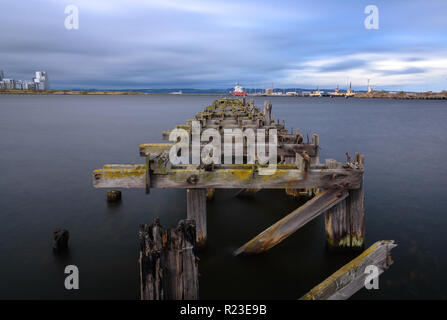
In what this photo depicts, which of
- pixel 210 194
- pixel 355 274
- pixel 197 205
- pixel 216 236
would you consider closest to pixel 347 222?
pixel 355 274

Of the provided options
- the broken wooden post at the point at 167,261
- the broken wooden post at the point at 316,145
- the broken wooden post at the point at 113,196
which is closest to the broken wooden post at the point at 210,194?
the broken wooden post at the point at 113,196

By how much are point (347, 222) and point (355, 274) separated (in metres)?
2.61

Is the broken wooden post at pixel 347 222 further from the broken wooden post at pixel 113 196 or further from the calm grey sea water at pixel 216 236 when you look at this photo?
the broken wooden post at pixel 113 196

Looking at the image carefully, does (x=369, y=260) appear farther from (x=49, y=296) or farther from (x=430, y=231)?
(x=430, y=231)

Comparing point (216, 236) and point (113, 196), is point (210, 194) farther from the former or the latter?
point (113, 196)

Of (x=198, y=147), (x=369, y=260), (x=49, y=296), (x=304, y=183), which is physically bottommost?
(x=49, y=296)

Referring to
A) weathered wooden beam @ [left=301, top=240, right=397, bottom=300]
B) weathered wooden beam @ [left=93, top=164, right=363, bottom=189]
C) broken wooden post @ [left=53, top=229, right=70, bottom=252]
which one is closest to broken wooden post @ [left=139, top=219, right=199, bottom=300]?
weathered wooden beam @ [left=301, top=240, right=397, bottom=300]

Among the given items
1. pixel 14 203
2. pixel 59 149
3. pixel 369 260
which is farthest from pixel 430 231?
pixel 59 149

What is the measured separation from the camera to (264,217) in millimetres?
9828

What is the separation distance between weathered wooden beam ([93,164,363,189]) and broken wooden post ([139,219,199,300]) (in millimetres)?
2266

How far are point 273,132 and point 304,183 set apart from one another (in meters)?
3.23

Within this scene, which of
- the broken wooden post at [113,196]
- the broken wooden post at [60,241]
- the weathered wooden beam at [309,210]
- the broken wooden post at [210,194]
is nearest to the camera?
the weathered wooden beam at [309,210]

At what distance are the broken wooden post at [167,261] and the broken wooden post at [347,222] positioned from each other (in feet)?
13.1

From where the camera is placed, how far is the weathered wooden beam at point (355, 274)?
168 inches
